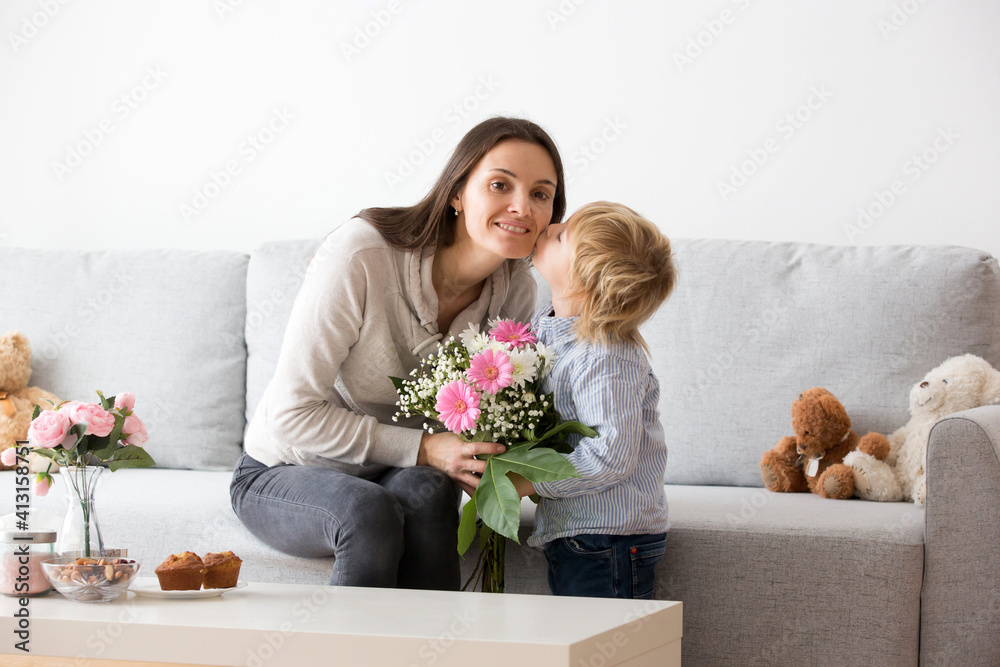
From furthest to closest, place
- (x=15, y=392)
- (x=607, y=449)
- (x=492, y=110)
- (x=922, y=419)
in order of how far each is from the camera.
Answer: (x=492, y=110)
(x=15, y=392)
(x=922, y=419)
(x=607, y=449)

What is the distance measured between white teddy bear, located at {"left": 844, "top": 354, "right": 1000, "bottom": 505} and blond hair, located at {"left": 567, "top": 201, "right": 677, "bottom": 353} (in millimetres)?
677

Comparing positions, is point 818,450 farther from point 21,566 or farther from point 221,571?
point 21,566

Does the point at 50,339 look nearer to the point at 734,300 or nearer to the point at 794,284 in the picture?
the point at 734,300

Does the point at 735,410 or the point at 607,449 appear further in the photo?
the point at 735,410

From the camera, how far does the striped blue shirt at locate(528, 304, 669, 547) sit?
1.45 metres

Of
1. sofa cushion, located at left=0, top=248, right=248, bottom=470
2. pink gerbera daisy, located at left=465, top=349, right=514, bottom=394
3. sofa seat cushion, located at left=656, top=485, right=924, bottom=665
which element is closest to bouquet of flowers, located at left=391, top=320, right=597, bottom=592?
pink gerbera daisy, located at left=465, top=349, right=514, bottom=394

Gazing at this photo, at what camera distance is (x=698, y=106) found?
2.55m

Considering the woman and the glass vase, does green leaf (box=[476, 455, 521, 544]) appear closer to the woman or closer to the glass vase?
the woman

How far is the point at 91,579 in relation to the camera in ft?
3.91

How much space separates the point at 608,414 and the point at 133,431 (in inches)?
30.8

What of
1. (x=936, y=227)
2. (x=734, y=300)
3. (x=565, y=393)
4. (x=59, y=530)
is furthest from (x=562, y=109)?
(x=59, y=530)

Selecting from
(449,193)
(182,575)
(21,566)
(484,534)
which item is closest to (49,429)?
(21,566)

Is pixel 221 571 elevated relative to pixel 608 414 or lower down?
lower down

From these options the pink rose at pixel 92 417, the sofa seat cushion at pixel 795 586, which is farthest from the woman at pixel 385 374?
the sofa seat cushion at pixel 795 586
